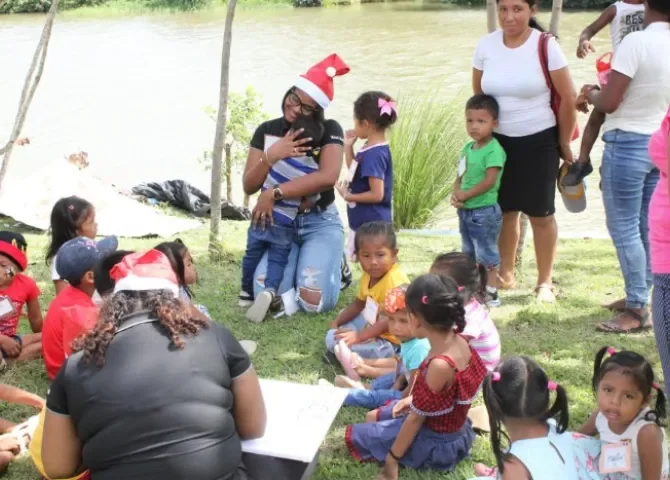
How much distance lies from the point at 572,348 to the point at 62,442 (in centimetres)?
251

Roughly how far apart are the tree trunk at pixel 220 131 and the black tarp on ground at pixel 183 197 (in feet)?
7.53

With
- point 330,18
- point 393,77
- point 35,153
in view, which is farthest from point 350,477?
point 330,18

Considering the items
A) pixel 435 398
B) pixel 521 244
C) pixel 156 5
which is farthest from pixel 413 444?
A: pixel 156 5

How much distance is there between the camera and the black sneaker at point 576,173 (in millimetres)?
4004

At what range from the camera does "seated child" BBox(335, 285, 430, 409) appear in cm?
309

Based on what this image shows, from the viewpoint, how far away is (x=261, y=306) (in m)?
4.20

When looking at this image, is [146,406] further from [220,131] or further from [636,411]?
[220,131]

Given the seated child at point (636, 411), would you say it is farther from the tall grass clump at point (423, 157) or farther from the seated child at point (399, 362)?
the tall grass clump at point (423, 157)

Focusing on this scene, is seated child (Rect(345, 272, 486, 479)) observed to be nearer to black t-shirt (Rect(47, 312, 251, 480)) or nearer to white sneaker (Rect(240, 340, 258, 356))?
black t-shirt (Rect(47, 312, 251, 480))

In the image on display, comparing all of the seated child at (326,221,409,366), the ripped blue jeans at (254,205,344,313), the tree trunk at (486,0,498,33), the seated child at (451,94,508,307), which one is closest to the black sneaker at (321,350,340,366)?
the seated child at (326,221,409,366)

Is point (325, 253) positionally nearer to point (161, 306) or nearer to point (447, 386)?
point (447, 386)

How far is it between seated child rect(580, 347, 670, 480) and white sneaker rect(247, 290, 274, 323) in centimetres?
217

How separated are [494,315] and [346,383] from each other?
1.19 meters

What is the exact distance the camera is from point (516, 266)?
199 inches
